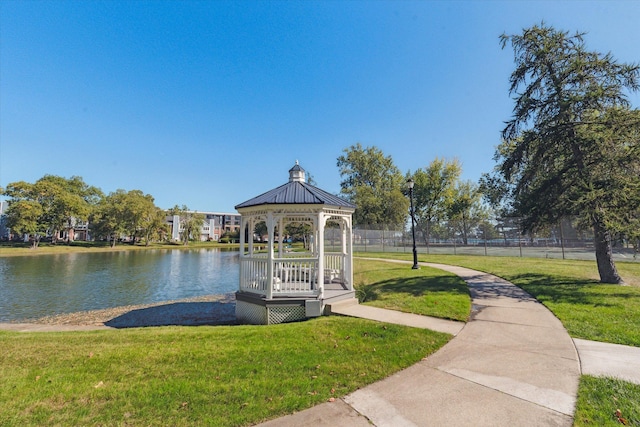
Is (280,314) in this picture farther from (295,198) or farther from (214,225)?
(214,225)

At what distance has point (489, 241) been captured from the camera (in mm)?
24094

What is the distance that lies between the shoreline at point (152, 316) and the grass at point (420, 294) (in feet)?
16.0

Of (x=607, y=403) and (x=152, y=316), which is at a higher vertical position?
(x=607, y=403)

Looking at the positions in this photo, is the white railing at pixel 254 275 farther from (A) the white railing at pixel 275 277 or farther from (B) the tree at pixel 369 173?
(B) the tree at pixel 369 173

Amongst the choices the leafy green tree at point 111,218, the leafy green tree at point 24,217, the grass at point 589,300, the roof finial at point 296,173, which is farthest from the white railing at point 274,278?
the leafy green tree at point 111,218

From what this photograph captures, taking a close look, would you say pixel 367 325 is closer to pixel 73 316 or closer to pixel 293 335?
pixel 293 335

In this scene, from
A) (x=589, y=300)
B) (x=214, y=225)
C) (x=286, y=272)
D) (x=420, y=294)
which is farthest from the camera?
(x=214, y=225)

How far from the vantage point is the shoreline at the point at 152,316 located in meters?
9.27

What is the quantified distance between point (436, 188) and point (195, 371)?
146 ft

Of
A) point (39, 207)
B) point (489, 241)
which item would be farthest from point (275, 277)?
point (39, 207)

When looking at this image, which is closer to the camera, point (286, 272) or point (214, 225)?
point (286, 272)

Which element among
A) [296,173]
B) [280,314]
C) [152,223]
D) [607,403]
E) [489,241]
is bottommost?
[280,314]

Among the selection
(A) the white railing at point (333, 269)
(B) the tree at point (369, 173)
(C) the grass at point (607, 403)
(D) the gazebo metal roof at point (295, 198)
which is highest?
(B) the tree at point (369, 173)

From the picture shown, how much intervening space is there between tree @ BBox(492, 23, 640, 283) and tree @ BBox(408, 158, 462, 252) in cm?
3279
